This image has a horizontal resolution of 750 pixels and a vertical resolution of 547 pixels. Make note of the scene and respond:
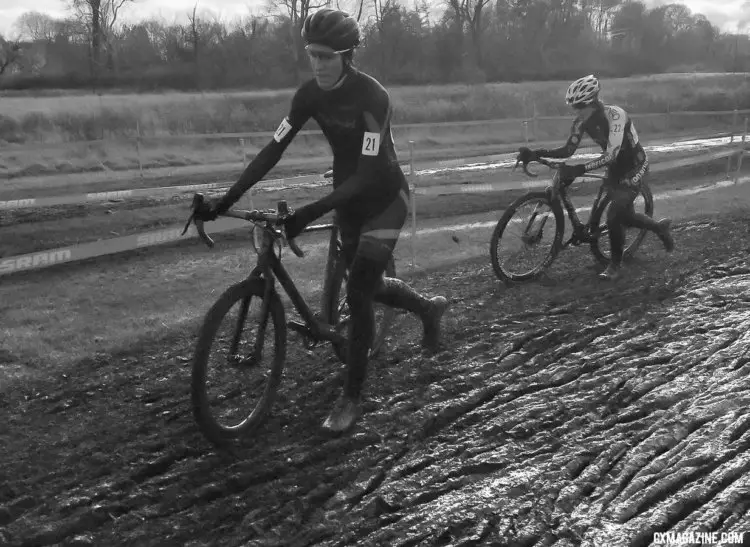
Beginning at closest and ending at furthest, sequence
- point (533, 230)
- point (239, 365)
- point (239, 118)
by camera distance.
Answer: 1. point (239, 365)
2. point (533, 230)
3. point (239, 118)

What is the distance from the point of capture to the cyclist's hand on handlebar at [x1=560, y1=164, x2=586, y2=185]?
701 cm

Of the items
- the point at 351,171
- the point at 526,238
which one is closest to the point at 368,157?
the point at 351,171

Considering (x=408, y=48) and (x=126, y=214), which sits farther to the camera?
(x=408, y=48)

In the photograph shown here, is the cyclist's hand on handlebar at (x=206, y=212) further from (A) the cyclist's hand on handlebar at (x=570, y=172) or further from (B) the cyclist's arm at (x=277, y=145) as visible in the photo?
(A) the cyclist's hand on handlebar at (x=570, y=172)

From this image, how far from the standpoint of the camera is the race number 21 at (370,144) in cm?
410

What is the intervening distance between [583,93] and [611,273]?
5.93ft

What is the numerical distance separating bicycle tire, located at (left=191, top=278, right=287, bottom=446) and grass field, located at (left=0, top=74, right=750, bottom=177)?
37.2 ft

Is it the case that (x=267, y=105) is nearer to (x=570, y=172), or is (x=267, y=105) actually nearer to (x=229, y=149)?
(x=229, y=149)

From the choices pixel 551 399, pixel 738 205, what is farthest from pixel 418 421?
pixel 738 205

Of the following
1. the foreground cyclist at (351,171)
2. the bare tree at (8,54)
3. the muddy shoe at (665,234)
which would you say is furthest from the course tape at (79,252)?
the bare tree at (8,54)

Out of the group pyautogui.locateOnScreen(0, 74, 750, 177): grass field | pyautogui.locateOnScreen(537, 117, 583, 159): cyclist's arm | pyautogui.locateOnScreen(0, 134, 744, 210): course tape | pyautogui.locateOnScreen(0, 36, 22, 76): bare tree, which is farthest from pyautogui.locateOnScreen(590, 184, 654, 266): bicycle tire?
pyautogui.locateOnScreen(0, 36, 22, 76): bare tree

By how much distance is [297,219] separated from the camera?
12.7 ft

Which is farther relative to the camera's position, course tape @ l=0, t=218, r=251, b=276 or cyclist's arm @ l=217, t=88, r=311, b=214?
course tape @ l=0, t=218, r=251, b=276

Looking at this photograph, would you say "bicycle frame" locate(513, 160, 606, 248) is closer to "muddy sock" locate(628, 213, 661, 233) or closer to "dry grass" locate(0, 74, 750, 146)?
"muddy sock" locate(628, 213, 661, 233)
